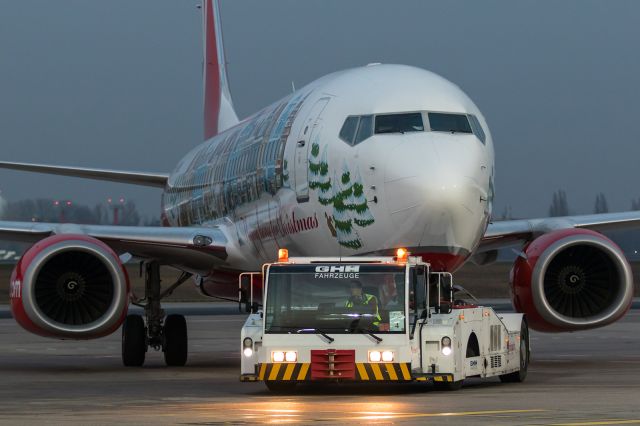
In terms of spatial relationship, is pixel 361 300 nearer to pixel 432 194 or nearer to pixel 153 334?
pixel 432 194

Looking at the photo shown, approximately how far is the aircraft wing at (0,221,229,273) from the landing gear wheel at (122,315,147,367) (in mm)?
1444

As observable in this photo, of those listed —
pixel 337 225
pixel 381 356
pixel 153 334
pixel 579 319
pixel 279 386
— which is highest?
pixel 337 225

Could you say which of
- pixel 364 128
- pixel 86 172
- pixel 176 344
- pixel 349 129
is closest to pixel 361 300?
pixel 364 128

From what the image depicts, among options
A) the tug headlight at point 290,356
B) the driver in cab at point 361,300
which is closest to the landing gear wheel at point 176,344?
the driver in cab at point 361,300

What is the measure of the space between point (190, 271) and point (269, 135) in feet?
15.7

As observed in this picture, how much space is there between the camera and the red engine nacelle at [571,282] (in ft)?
80.6

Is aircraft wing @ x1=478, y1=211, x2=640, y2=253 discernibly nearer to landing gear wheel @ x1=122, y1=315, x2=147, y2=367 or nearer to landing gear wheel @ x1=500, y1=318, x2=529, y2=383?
landing gear wheel @ x1=500, y1=318, x2=529, y2=383

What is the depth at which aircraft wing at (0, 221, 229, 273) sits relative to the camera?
1005 inches

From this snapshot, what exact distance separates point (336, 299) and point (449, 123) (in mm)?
3215

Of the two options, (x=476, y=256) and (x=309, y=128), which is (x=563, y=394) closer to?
(x=309, y=128)

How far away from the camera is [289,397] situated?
18.3m

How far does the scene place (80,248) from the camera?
24062 mm

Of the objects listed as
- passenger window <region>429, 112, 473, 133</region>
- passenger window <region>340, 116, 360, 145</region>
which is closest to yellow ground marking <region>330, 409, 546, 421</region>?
passenger window <region>429, 112, 473, 133</region>

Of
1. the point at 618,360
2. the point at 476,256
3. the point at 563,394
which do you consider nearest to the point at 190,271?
the point at 476,256
